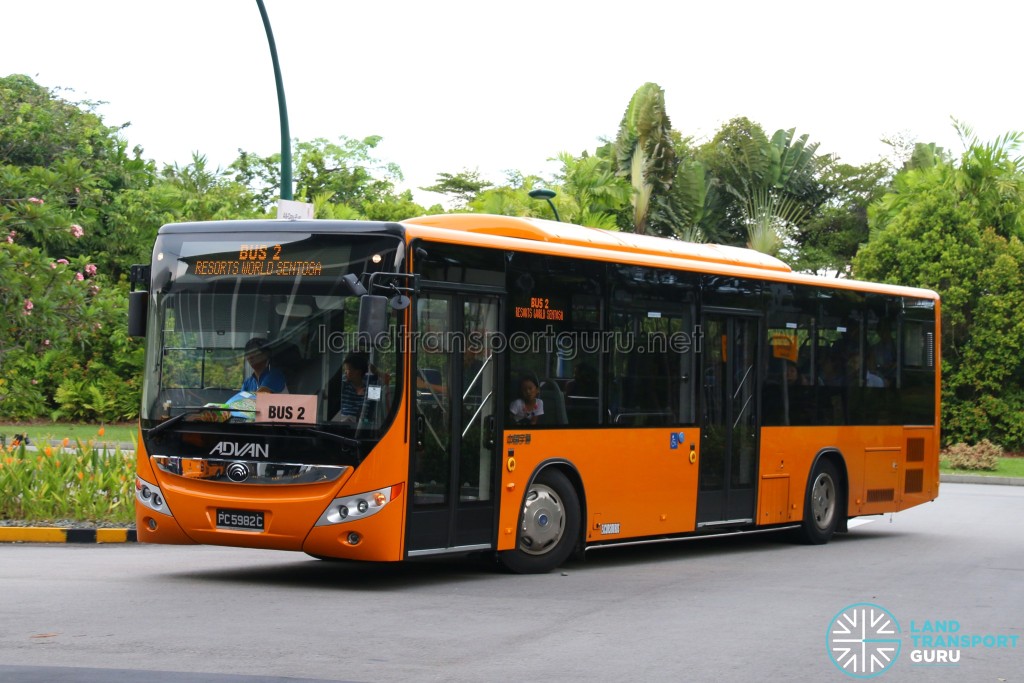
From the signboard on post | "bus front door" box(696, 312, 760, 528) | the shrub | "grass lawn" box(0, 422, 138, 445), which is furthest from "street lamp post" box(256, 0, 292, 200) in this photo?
the shrub

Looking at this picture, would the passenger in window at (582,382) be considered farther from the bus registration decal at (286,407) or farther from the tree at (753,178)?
the tree at (753,178)

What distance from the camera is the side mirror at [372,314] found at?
1084cm

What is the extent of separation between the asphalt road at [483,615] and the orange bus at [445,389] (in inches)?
22.9

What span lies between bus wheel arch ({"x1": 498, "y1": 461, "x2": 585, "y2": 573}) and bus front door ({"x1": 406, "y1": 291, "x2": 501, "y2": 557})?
1.88 feet

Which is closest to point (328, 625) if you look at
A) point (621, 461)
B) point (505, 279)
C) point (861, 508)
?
point (505, 279)

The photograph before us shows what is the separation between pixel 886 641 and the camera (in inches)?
376

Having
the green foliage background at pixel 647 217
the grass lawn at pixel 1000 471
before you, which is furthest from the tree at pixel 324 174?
the grass lawn at pixel 1000 471

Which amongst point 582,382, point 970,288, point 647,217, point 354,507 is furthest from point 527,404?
point 647,217

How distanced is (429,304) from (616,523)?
335 centimetres

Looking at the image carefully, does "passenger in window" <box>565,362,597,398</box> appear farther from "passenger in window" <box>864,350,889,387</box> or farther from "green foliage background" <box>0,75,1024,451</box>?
"green foliage background" <box>0,75,1024,451</box>

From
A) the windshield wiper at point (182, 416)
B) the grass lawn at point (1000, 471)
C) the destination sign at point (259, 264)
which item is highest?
the destination sign at point (259, 264)

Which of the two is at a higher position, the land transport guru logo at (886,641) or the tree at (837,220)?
the tree at (837,220)

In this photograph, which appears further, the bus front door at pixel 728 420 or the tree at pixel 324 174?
the tree at pixel 324 174

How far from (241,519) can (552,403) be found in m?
3.08
